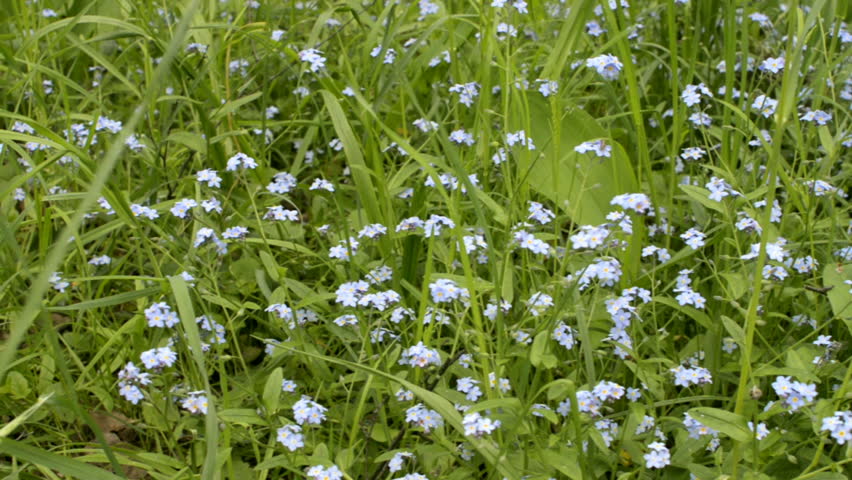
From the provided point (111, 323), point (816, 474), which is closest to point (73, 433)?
point (111, 323)

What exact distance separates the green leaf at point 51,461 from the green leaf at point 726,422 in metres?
1.14

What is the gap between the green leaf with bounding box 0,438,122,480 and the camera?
64.6 inches

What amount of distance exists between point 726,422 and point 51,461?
129 centimetres

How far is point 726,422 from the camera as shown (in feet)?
5.70

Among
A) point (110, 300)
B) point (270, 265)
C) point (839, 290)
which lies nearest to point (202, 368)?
point (110, 300)

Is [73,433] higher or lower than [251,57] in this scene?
lower

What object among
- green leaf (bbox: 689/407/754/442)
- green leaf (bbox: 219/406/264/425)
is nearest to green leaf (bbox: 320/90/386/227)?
green leaf (bbox: 219/406/264/425)

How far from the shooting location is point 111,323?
2.56 meters

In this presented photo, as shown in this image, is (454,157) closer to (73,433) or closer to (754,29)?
(73,433)

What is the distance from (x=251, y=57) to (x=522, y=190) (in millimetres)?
1506

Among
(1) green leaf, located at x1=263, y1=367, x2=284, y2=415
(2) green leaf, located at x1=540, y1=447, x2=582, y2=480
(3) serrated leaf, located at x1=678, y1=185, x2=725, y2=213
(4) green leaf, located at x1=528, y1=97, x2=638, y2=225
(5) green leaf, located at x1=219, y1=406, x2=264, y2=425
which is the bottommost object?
(2) green leaf, located at x1=540, y1=447, x2=582, y2=480

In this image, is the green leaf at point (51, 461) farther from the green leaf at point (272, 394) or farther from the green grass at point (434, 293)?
the green leaf at point (272, 394)

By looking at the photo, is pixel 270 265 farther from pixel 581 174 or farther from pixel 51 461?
pixel 581 174

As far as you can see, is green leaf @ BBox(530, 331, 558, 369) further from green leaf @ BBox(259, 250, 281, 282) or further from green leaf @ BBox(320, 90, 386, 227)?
green leaf @ BBox(320, 90, 386, 227)
